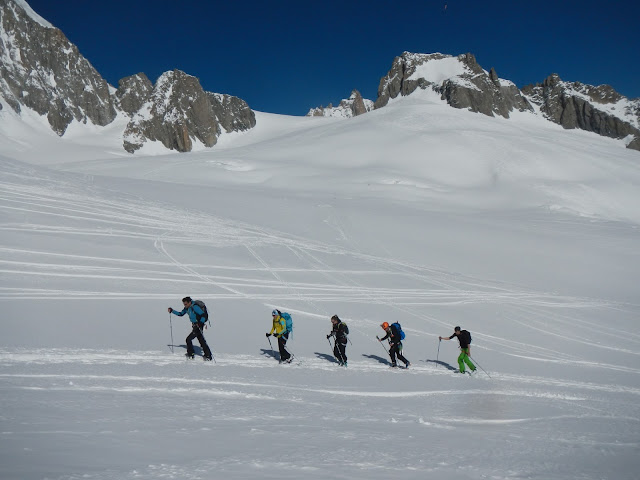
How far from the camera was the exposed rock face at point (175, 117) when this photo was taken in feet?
336

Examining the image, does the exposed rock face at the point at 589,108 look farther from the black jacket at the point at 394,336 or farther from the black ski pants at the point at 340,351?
the black ski pants at the point at 340,351

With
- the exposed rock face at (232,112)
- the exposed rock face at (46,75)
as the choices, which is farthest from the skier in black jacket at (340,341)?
the exposed rock face at (232,112)

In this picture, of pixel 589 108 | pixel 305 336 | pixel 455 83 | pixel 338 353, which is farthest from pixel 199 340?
pixel 589 108

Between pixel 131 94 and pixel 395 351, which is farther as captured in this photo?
pixel 131 94

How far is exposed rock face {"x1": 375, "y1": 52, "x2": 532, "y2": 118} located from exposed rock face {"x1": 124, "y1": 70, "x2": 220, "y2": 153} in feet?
152

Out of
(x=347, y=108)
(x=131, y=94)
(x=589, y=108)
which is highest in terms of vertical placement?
(x=347, y=108)

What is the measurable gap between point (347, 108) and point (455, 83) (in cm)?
8841

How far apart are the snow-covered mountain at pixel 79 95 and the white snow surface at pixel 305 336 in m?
78.4

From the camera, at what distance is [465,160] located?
58062 millimetres

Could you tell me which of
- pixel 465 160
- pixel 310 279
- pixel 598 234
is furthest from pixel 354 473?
pixel 465 160

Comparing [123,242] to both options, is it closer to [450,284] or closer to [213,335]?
[213,335]

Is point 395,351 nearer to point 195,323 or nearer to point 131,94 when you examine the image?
point 195,323

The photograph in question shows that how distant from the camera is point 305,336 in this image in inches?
445

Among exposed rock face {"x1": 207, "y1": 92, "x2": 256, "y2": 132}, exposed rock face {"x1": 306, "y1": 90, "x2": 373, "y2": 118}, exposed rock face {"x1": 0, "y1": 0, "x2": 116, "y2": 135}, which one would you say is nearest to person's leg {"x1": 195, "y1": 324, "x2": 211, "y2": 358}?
exposed rock face {"x1": 0, "y1": 0, "x2": 116, "y2": 135}
